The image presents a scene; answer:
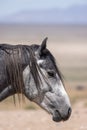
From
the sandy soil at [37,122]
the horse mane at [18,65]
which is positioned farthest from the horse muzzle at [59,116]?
the sandy soil at [37,122]

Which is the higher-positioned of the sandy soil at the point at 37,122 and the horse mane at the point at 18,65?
the horse mane at the point at 18,65

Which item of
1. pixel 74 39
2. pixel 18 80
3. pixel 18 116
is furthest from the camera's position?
pixel 74 39

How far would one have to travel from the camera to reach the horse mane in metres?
6.15

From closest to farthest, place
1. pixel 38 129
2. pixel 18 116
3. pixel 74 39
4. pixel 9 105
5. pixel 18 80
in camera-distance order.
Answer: pixel 18 80
pixel 38 129
pixel 18 116
pixel 9 105
pixel 74 39

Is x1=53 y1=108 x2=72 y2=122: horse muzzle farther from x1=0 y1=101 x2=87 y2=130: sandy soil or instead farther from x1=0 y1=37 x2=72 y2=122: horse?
x1=0 y1=101 x2=87 y2=130: sandy soil

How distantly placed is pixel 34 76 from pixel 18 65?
23 cm

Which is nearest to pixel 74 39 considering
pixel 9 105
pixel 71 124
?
pixel 9 105

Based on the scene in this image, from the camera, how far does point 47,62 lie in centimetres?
621

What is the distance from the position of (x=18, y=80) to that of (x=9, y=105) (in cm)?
1734

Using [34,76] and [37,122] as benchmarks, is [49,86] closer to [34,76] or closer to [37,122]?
[34,76]

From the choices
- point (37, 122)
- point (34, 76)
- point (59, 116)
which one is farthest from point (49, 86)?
point (37, 122)

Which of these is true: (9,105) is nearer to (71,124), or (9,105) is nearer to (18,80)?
(71,124)

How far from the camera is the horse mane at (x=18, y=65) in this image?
20.2ft

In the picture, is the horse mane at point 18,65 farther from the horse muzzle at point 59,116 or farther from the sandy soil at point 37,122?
the sandy soil at point 37,122
